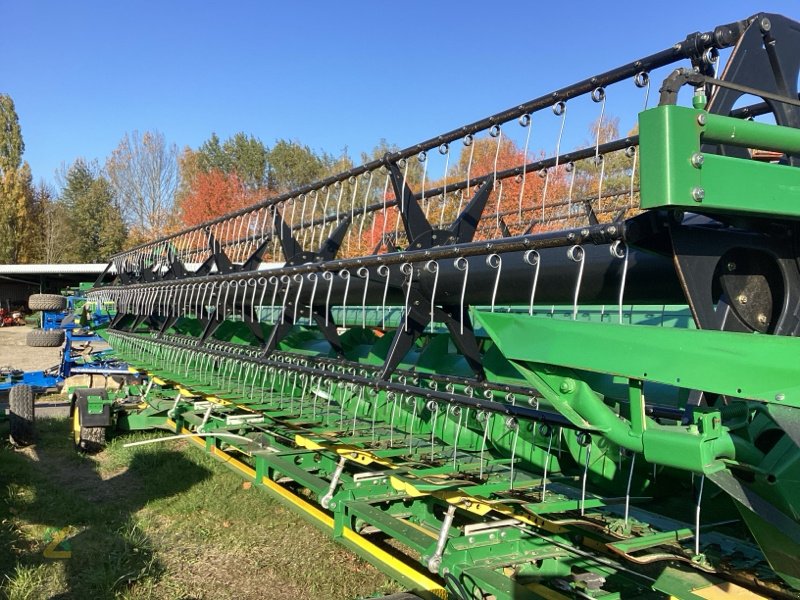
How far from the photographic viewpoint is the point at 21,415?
27.7 feet

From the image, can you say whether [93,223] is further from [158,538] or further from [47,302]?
[158,538]

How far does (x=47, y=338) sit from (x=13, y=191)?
33255 mm

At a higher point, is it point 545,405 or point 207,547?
point 545,405

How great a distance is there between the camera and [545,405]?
11.7 ft

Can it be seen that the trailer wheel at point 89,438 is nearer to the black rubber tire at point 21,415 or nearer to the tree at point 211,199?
the black rubber tire at point 21,415

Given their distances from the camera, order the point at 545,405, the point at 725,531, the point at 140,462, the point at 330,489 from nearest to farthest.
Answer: the point at 725,531 < the point at 545,405 < the point at 330,489 < the point at 140,462

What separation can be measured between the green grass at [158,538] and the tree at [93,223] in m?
43.0

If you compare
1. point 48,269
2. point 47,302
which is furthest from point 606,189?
point 48,269

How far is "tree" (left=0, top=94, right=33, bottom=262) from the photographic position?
41.2 m

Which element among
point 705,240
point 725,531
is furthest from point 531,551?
point 705,240

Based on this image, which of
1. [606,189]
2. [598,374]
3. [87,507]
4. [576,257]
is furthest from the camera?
[606,189]

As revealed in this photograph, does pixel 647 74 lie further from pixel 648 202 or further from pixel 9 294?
pixel 9 294

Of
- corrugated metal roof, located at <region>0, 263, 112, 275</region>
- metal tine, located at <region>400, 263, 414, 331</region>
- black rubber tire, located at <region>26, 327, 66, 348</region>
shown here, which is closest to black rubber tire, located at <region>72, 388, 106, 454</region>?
metal tine, located at <region>400, 263, 414, 331</region>

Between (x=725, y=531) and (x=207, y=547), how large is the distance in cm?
406
